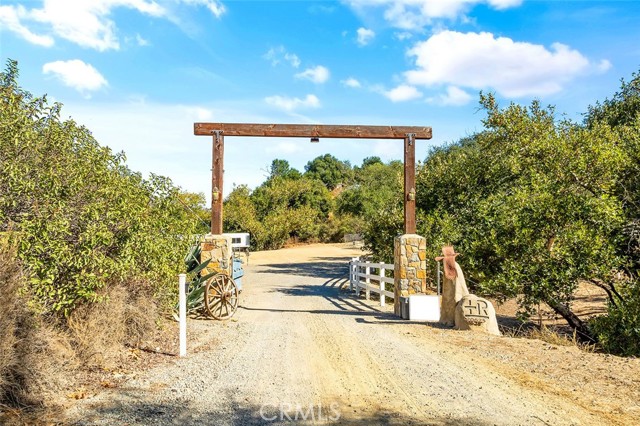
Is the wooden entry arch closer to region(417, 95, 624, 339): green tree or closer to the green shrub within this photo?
region(417, 95, 624, 339): green tree

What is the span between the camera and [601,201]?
11.3 meters

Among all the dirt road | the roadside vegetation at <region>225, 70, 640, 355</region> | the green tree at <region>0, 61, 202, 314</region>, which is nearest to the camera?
the dirt road

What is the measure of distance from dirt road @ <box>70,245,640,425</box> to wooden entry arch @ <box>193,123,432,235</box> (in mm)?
3195

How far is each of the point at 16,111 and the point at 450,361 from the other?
707cm

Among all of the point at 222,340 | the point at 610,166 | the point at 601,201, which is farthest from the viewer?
the point at 610,166

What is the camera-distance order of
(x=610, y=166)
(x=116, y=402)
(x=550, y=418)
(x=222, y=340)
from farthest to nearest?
(x=610, y=166)
(x=222, y=340)
(x=116, y=402)
(x=550, y=418)

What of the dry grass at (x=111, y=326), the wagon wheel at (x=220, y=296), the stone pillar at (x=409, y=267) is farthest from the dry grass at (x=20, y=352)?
the stone pillar at (x=409, y=267)

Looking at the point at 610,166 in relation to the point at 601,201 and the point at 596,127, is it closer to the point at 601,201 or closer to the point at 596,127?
the point at 601,201

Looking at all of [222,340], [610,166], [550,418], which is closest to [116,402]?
[222,340]

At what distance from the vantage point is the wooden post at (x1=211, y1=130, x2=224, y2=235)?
511 inches

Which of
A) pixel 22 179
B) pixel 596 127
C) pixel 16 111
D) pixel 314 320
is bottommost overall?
pixel 314 320

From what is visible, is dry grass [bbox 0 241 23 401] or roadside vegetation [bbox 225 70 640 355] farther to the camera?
roadside vegetation [bbox 225 70 640 355]

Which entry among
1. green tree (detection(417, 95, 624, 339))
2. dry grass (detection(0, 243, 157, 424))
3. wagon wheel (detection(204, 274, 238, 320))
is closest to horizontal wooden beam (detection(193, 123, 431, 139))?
green tree (detection(417, 95, 624, 339))

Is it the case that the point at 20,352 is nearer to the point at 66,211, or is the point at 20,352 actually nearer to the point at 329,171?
the point at 66,211
